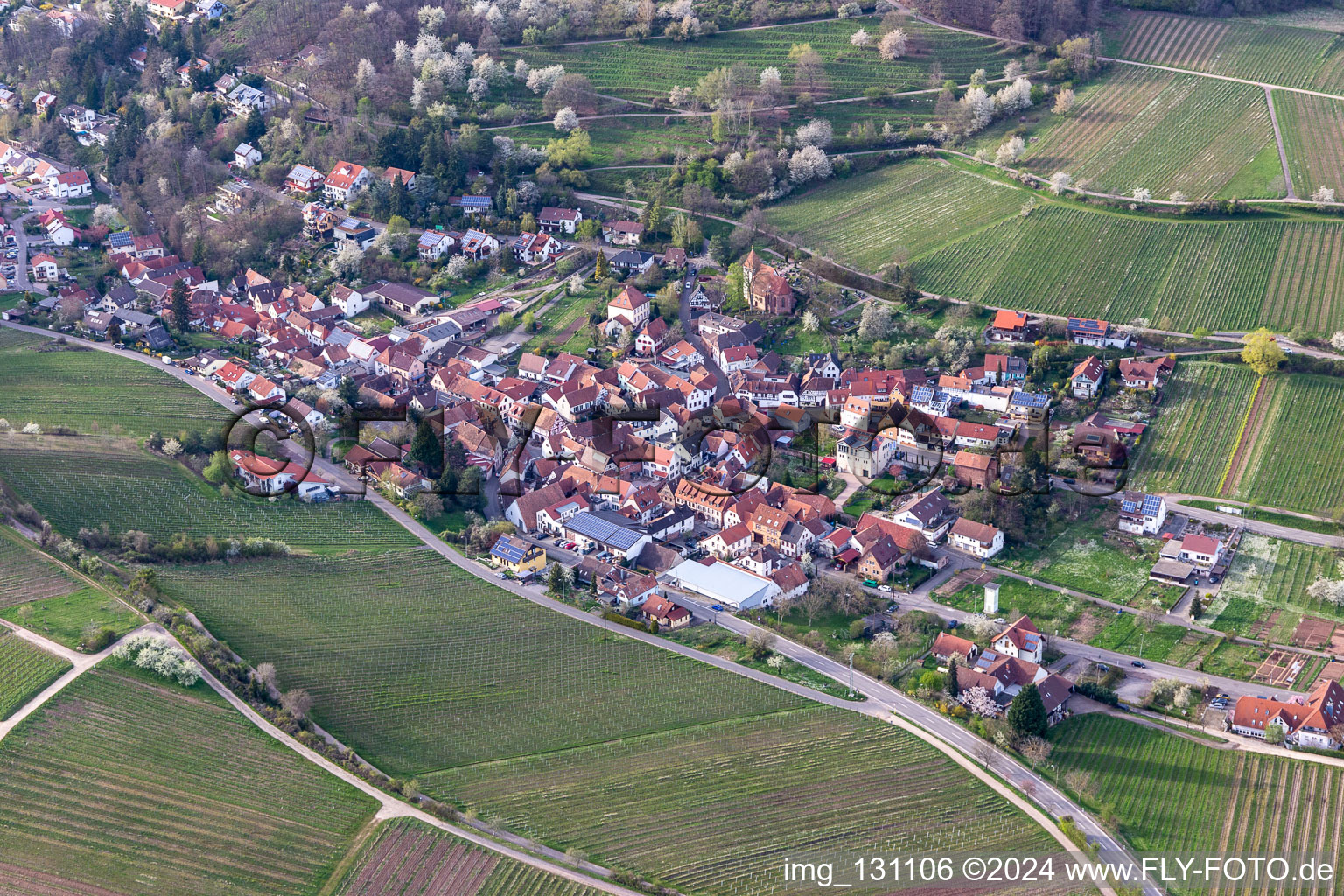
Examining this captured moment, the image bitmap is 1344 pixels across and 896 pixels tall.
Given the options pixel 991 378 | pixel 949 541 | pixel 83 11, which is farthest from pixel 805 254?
pixel 83 11

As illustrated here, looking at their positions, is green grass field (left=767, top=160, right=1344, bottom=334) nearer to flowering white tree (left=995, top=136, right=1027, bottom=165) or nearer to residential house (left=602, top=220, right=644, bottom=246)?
flowering white tree (left=995, top=136, right=1027, bottom=165)

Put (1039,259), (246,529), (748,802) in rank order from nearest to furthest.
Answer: (748,802) → (246,529) → (1039,259)

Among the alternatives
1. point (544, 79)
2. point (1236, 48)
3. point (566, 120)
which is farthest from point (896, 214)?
point (1236, 48)

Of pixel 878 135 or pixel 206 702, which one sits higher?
pixel 878 135

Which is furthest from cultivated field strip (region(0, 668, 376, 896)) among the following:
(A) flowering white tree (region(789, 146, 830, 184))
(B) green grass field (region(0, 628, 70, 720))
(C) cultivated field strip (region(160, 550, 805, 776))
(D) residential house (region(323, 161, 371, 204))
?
(A) flowering white tree (region(789, 146, 830, 184))

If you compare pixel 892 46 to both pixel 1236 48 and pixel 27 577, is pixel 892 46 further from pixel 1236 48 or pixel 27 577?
pixel 27 577

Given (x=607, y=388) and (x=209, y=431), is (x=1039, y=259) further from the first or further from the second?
(x=209, y=431)
